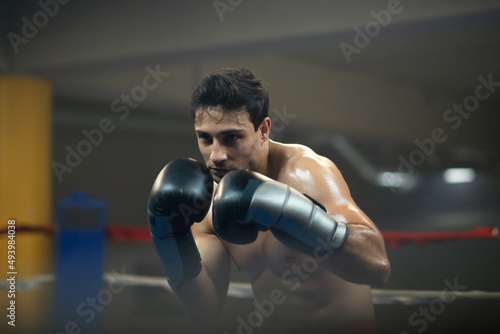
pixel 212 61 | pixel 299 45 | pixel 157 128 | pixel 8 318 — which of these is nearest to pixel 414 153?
pixel 157 128

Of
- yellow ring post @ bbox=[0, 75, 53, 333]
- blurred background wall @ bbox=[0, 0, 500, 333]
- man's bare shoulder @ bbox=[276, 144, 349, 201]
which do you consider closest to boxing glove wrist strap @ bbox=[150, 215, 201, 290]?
man's bare shoulder @ bbox=[276, 144, 349, 201]

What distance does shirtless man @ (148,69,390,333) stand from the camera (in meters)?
1.25

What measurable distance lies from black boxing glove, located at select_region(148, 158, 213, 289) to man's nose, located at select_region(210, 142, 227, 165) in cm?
3

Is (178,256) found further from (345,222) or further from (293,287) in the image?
(345,222)

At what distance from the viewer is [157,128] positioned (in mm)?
9266

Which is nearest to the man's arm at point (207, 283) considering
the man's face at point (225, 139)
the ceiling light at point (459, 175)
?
the man's face at point (225, 139)

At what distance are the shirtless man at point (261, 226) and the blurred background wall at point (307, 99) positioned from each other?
80.8 inches

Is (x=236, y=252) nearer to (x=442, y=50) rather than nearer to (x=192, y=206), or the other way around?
(x=192, y=206)

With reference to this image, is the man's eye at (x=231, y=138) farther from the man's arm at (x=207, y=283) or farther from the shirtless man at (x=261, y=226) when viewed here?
the man's arm at (x=207, y=283)

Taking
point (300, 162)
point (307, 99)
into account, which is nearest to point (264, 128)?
point (300, 162)

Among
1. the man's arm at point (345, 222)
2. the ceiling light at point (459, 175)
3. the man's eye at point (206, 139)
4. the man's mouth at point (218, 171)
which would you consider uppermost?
the man's eye at point (206, 139)

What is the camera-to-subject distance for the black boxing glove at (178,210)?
1.35 meters

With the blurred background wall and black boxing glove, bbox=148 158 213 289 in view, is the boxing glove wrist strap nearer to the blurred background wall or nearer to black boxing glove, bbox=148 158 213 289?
black boxing glove, bbox=148 158 213 289

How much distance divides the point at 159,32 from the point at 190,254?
295 cm
